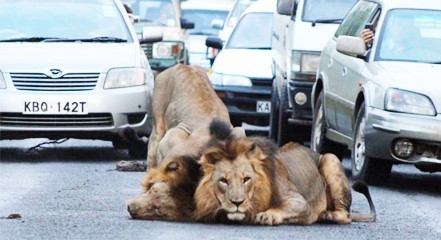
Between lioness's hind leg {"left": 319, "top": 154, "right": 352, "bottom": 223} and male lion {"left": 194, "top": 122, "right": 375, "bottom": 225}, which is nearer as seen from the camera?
male lion {"left": 194, "top": 122, "right": 375, "bottom": 225}

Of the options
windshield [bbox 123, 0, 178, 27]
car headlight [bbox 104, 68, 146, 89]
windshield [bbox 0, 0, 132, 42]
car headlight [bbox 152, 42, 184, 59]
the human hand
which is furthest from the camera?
windshield [bbox 123, 0, 178, 27]

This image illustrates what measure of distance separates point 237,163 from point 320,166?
4.03ft

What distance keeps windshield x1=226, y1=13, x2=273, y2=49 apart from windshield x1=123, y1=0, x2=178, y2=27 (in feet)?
21.6

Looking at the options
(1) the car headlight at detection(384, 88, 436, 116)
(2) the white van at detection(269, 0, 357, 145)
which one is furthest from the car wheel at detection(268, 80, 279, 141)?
(1) the car headlight at detection(384, 88, 436, 116)

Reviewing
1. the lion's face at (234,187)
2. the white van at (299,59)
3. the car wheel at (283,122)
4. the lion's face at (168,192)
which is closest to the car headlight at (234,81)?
the white van at (299,59)

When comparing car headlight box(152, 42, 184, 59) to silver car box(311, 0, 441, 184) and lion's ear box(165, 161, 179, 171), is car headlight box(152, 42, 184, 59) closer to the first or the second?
silver car box(311, 0, 441, 184)

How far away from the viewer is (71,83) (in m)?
16.1

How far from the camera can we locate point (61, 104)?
15.9 m

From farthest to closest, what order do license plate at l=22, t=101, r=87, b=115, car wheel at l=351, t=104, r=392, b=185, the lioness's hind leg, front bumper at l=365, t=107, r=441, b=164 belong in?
license plate at l=22, t=101, r=87, b=115, car wheel at l=351, t=104, r=392, b=185, front bumper at l=365, t=107, r=441, b=164, the lioness's hind leg

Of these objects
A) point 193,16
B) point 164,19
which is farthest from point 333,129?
point 193,16

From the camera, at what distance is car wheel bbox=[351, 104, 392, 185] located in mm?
14297

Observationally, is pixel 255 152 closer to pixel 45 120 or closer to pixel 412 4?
pixel 412 4

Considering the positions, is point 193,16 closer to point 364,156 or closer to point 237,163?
point 364,156

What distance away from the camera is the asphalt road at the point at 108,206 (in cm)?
1018
